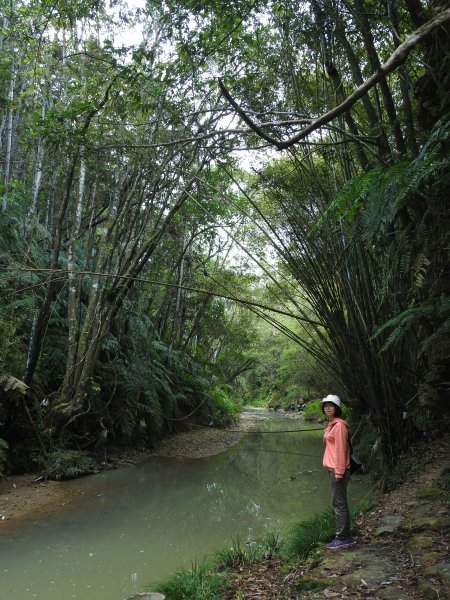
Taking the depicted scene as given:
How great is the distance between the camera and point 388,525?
3564mm

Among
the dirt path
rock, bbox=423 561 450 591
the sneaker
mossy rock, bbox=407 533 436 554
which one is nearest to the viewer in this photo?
rock, bbox=423 561 450 591

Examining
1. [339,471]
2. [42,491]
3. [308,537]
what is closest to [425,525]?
[339,471]

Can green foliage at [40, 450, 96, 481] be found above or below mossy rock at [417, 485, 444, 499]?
below

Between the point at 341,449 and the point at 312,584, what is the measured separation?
3.15 ft

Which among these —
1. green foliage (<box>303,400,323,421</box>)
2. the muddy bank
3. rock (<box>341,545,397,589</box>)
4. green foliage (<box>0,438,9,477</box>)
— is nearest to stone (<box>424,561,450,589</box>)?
rock (<box>341,545,397,589</box>)

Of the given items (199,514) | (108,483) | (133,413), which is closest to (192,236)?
(133,413)

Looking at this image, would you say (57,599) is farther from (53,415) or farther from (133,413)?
(133,413)

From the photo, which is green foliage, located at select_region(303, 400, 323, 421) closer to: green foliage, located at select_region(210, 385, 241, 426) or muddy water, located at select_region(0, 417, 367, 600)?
green foliage, located at select_region(210, 385, 241, 426)

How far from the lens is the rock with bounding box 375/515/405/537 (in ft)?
11.3

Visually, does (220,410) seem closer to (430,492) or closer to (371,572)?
(430,492)

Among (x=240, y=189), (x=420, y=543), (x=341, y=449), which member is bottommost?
(x=420, y=543)

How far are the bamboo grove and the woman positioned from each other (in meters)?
0.83

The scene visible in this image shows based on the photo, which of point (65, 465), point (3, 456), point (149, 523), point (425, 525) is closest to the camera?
point (425, 525)

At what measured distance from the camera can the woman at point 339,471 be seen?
3404 millimetres
